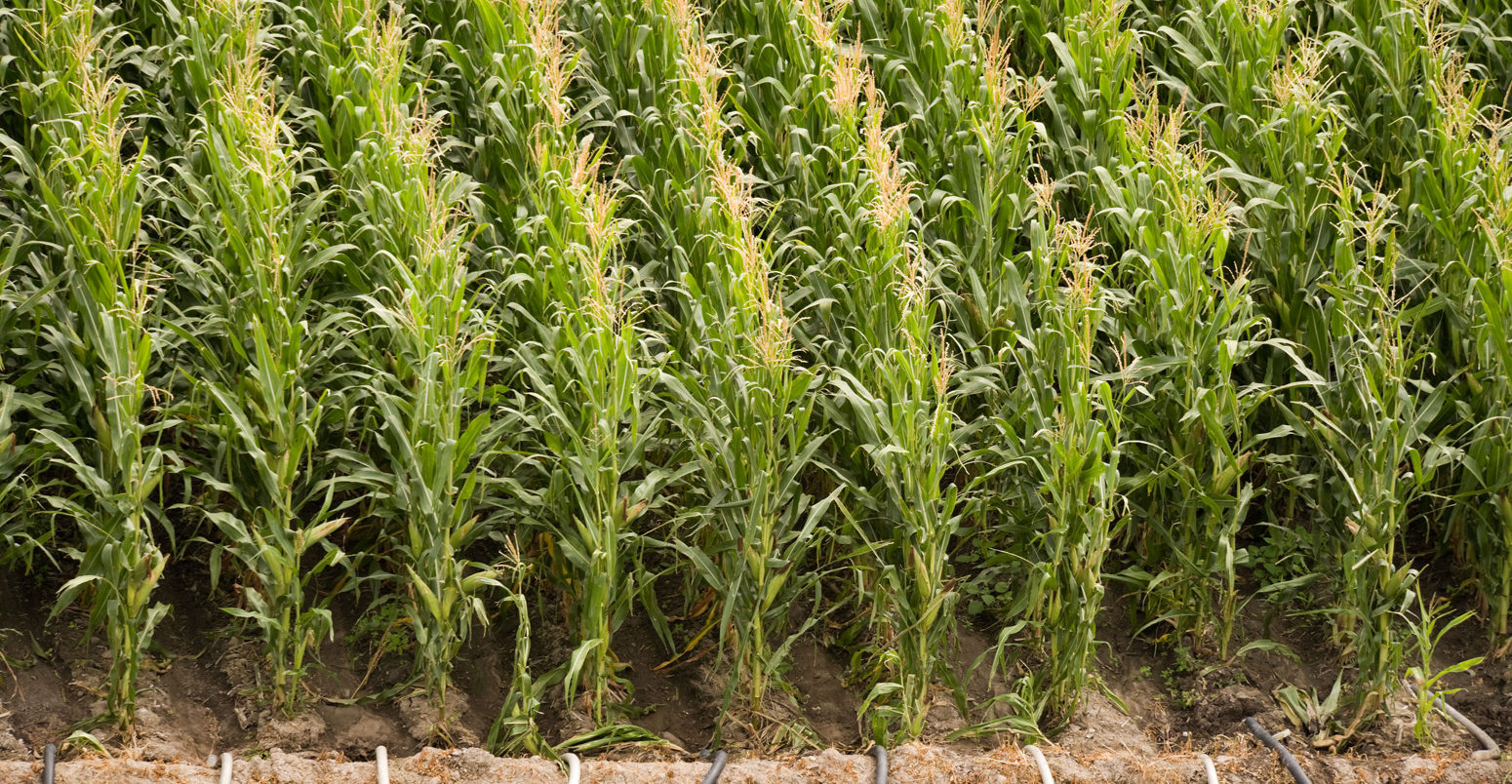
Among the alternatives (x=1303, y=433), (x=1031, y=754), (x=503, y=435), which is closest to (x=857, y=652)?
(x=1031, y=754)

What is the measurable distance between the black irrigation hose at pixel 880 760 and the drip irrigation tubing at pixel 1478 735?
183cm

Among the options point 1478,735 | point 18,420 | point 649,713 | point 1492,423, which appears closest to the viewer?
point 1478,735

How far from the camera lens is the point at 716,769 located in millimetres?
3957

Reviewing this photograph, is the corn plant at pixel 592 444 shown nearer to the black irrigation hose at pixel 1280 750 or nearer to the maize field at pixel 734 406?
the maize field at pixel 734 406

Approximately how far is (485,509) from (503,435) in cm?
32

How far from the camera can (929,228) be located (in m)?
5.57

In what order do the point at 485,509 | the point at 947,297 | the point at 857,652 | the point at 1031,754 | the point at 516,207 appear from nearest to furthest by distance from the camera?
the point at 1031,754 → the point at 857,652 → the point at 485,509 → the point at 947,297 → the point at 516,207

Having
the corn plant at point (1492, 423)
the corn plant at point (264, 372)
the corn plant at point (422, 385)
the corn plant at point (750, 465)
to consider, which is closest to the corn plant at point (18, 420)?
the corn plant at point (264, 372)

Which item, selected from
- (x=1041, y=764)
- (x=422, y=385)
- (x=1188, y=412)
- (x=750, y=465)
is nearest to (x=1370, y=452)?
(x=1188, y=412)

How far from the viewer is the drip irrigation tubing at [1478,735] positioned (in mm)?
4254

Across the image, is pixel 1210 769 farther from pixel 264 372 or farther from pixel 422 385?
pixel 264 372

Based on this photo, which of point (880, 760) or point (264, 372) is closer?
point (880, 760)

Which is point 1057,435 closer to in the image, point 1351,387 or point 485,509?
point 1351,387

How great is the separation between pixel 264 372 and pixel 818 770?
2.08 meters
